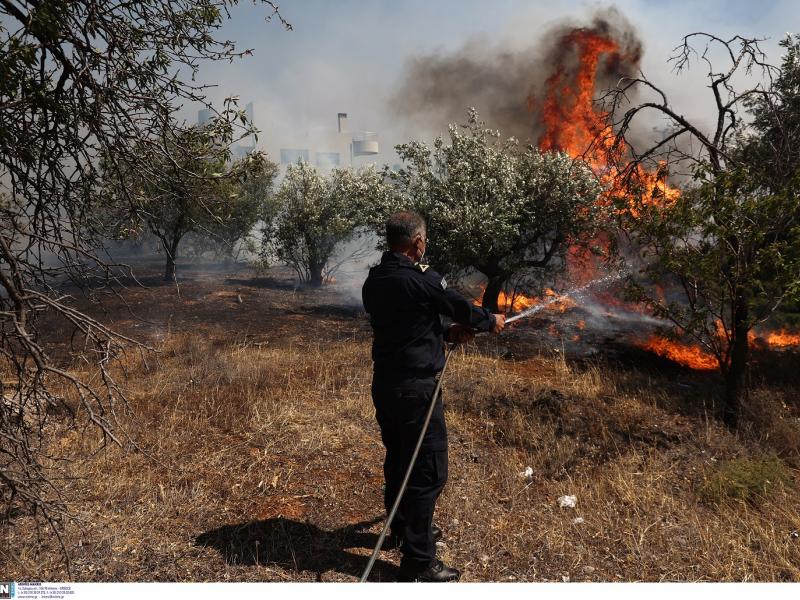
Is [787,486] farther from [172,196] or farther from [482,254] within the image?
[482,254]

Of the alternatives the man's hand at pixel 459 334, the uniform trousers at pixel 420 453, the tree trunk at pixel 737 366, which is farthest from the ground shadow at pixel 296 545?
the tree trunk at pixel 737 366

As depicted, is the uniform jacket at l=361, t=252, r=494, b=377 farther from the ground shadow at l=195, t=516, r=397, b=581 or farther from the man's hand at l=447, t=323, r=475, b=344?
the ground shadow at l=195, t=516, r=397, b=581

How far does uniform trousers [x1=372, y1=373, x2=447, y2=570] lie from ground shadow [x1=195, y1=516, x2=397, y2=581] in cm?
37

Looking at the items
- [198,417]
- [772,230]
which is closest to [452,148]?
[772,230]

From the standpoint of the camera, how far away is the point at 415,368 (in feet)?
13.1

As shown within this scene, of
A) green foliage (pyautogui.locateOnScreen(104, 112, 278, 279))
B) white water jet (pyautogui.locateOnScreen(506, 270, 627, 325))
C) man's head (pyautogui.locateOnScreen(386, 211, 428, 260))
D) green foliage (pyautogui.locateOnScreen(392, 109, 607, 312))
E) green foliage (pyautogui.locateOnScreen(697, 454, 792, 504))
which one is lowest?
green foliage (pyautogui.locateOnScreen(697, 454, 792, 504))

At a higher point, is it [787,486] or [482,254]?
[482,254]

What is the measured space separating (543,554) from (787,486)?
9.84 feet

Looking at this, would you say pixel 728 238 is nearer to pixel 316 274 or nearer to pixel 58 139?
pixel 58 139

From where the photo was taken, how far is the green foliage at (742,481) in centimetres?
522

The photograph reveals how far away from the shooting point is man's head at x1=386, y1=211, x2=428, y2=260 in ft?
13.5

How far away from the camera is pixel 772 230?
7.01 meters

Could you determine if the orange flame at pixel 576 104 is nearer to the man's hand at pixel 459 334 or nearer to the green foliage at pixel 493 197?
the green foliage at pixel 493 197

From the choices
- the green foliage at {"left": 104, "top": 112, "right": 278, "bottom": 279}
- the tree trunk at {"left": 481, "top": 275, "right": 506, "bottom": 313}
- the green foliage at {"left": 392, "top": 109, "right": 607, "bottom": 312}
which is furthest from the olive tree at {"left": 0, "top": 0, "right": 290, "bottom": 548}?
the tree trunk at {"left": 481, "top": 275, "right": 506, "bottom": 313}
